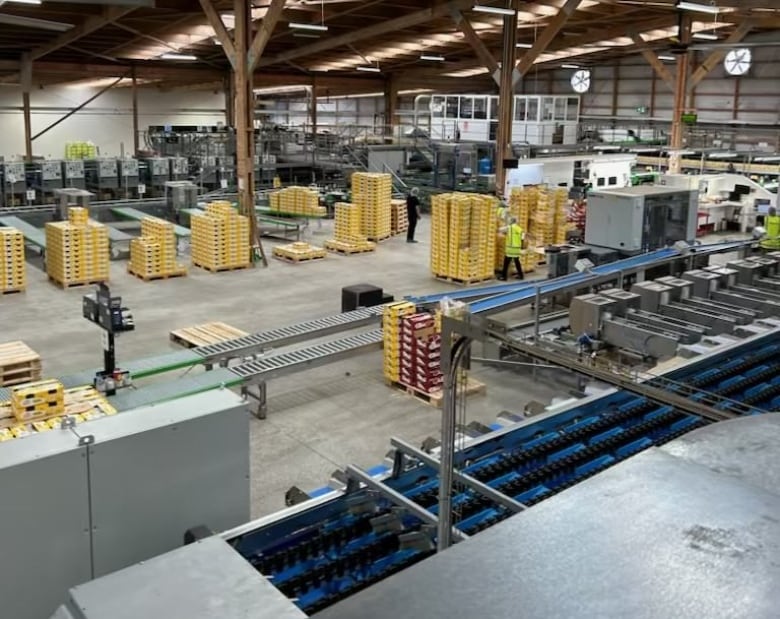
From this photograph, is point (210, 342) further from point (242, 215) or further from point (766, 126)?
point (766, 126)

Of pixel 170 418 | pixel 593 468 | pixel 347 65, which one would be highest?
pixel 347 65

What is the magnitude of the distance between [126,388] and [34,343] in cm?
390

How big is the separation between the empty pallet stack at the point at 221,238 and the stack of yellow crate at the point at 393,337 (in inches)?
297

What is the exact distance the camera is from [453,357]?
296 centimetres

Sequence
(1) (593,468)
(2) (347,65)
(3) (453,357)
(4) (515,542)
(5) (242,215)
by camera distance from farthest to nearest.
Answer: (2) (347,65) < (5) (242,215) < (1) (593,468) < (3) (453,357) < (4) (515,542)

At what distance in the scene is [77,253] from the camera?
1499 cm

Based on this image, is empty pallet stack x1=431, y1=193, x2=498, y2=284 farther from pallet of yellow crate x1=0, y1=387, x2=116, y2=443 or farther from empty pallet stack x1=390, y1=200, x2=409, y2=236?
pallet of yellow crate x1=0, y1=387, x2=116, y2=443

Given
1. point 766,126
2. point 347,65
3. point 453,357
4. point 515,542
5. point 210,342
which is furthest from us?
point 347,65

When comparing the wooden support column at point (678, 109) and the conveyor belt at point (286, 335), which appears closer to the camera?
the conveyor belt at point (286, 335)

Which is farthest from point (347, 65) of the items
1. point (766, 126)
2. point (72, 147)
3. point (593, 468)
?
point (593, 468)

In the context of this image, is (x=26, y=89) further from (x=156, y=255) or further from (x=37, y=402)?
(x=37, y=402)

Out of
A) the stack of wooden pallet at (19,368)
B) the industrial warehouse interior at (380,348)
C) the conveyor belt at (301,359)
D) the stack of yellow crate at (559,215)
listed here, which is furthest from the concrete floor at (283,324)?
the stack of yellow crate at (559,215)

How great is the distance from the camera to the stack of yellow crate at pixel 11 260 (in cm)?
1430

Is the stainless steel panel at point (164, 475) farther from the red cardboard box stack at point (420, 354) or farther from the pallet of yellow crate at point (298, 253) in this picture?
the pallet of yellow crate at point (298, 253)
